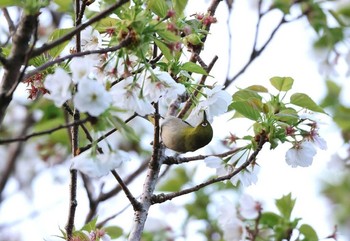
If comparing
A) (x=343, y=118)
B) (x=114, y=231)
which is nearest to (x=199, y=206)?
(x=343, y=118)

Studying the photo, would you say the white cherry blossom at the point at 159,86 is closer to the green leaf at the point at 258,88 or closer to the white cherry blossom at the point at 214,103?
the white cherry blossom at the point at 214,103

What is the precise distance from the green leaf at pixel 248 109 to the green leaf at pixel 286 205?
643mm

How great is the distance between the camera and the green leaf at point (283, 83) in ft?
5.32

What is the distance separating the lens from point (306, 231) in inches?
77.4

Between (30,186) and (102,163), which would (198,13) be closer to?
(102,163)

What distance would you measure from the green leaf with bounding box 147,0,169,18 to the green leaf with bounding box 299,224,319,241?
0.88 m

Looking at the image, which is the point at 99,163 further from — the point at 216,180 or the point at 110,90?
the point at 216,180

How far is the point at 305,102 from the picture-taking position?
5.17ft

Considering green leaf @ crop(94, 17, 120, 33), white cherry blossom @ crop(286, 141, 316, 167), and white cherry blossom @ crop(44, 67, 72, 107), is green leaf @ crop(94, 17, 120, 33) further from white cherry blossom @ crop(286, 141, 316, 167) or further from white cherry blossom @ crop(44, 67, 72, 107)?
white cherry blossom @ crop(286, 141, 316, 167)

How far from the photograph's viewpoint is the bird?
1.43m

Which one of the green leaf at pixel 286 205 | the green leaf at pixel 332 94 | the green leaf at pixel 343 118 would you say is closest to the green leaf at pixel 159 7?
the green leaf at pixel 286 205

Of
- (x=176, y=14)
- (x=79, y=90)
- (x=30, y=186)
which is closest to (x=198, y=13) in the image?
(x=176, y=14)

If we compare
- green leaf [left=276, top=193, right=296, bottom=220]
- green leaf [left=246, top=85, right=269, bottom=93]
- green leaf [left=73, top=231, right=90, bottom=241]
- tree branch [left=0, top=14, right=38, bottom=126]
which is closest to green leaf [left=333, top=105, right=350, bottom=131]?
green leaf [left=276, top=193, right=296, bottom=220]

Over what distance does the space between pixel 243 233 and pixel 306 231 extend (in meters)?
0.20
